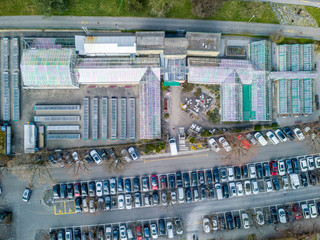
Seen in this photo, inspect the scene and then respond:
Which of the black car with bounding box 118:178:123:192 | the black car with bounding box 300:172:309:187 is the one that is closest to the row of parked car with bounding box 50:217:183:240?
the black car with bounding box 118:178:123:192

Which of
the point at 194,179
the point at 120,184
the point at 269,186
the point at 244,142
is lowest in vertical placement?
the point at 269,186

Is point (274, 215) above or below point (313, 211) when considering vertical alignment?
below

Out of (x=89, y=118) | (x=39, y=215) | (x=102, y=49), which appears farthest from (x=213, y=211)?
(x=102, y=49)

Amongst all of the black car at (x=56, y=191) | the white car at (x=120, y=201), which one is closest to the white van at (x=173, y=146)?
the white car at (x=120, y=201)

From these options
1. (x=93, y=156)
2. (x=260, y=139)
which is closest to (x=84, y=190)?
(x=93, y=156)

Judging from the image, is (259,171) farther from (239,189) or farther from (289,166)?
(289,166)
